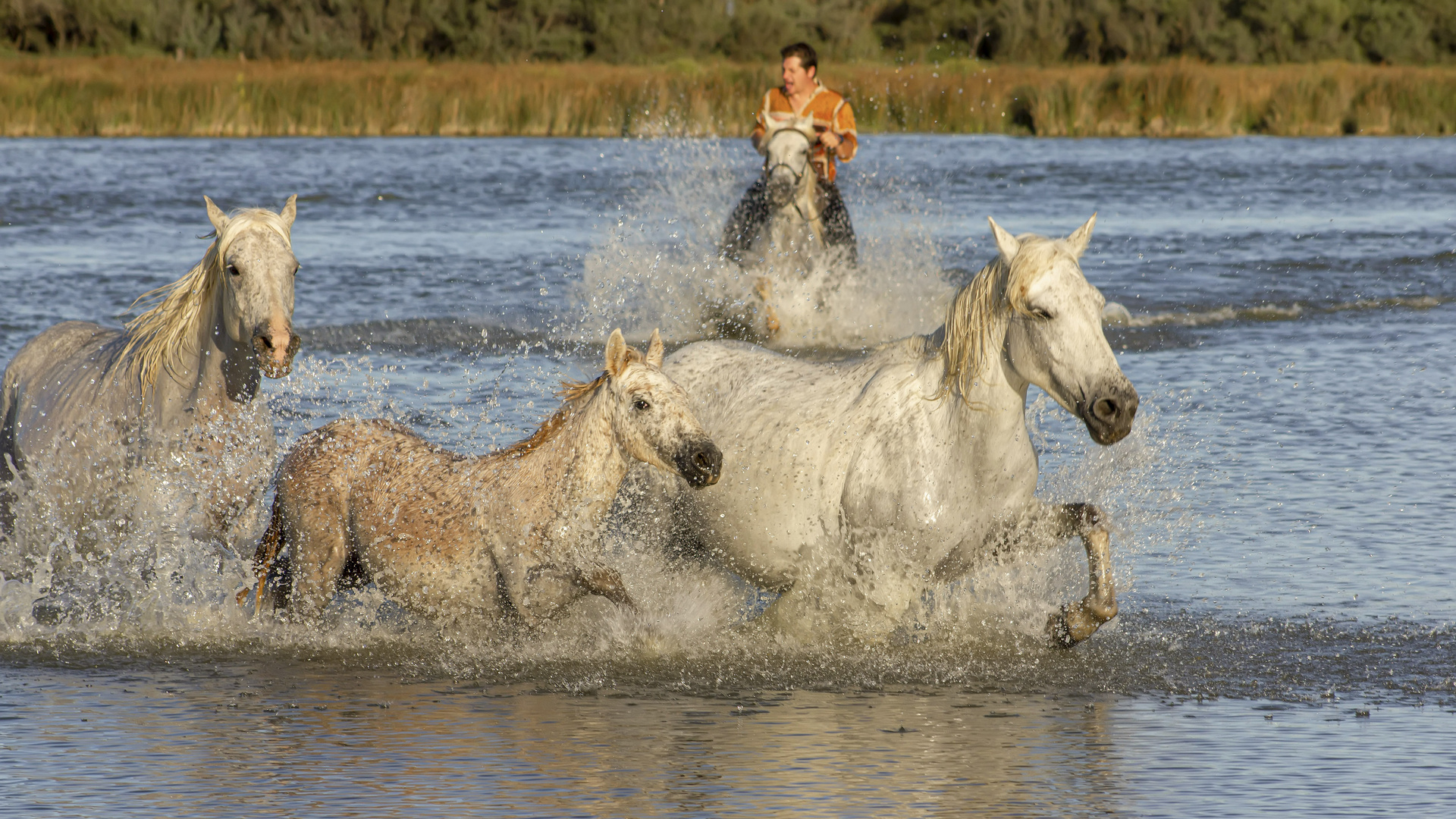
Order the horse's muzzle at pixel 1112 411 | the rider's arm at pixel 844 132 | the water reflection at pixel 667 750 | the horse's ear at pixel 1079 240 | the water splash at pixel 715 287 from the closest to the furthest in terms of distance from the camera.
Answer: the water reflection at pixel 667 750 < the horse's muzzle at pixel 1112 411 < the horse's ear at pixel 1079 240 < the rider's arm at pixel 844 132 < the water splash at pixel 715 287

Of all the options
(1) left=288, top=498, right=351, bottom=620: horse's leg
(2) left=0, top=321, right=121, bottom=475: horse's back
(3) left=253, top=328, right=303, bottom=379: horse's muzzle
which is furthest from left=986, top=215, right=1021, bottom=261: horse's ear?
(2) left=0, top=321, right=121, bottom=475: horse's back

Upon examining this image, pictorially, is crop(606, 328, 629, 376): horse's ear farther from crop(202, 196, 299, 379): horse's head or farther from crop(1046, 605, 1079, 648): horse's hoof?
crop(1046, 605, 1079, 648): horse's hoof

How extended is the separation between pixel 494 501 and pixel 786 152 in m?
7.29

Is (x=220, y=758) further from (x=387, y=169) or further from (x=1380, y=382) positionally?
(x=387, y=169)

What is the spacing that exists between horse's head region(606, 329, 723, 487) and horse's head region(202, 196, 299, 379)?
102 centimetres

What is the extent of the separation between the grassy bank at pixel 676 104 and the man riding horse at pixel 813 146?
59.4 ft

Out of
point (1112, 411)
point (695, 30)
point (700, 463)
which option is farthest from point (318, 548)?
point (695, 30)

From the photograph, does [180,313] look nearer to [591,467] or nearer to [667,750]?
[591,467]

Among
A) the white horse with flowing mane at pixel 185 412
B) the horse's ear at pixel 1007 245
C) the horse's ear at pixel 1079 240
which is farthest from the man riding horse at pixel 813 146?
the horse's ear at pixel 1007 245

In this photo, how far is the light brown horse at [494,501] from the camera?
18.2 ft

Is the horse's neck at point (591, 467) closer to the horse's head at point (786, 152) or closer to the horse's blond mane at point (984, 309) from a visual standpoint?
the horse's blond mane at point (984, 309)

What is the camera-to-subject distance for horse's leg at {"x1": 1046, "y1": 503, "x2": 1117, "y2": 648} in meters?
5.69

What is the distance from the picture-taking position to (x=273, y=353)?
559cm

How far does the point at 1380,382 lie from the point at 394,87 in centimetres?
2631
